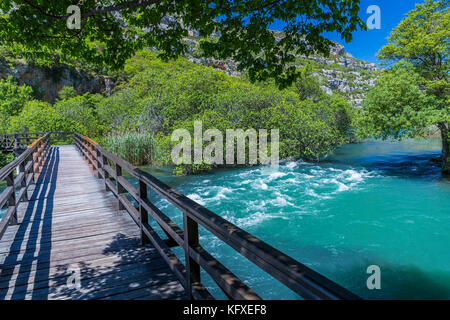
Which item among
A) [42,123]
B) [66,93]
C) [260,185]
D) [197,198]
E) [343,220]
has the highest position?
[66,93]

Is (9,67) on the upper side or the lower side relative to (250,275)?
upper

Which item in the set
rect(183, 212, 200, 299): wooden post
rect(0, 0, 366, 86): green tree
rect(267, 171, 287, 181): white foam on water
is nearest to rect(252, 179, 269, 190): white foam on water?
rect(267, 171, 287, 181): white foam on water

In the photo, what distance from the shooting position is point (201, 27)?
6.11 m

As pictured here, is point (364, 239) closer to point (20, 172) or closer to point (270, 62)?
point (270, 62)

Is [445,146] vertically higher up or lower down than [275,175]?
higher up

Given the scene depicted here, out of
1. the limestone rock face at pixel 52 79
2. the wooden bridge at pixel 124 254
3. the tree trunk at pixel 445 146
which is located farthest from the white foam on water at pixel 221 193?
the limestone rock face at pixel 52 79

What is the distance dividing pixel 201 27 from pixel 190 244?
495 cm

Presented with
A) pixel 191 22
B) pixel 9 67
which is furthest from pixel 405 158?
pixel 9 67

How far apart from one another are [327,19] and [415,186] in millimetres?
12756

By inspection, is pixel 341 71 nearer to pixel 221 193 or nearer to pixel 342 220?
pixel 221 193

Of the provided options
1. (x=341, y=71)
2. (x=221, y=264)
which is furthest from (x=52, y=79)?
(x=341, y=71)

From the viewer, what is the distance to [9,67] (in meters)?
44.9

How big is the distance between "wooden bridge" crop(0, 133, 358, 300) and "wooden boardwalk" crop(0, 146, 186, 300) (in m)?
0.01

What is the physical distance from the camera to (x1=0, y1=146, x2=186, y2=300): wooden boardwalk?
3.08 meters
